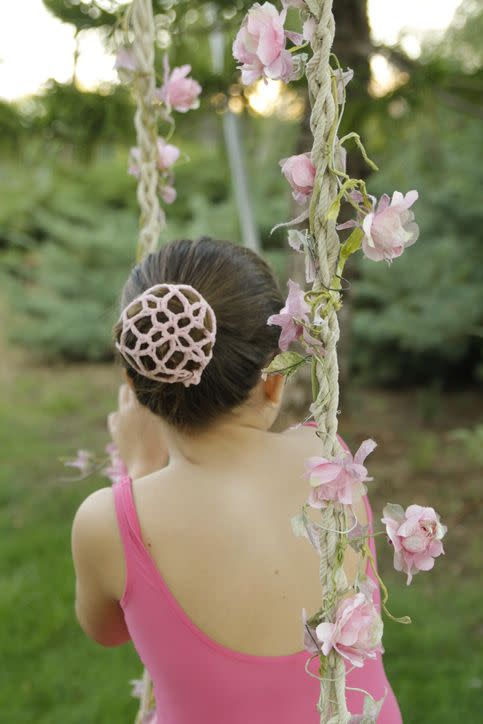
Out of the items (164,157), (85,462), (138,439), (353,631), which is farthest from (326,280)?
(85,462)

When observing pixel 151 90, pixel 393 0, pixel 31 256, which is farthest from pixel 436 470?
pixel 31 256

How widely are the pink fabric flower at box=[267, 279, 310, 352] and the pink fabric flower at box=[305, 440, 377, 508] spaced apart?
14 centimetres

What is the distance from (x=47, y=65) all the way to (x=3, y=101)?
313 millimetres

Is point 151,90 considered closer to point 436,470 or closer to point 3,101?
point 3,101

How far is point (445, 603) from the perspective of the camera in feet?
10.9

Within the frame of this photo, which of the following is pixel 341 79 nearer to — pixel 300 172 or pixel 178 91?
pixel 300 172

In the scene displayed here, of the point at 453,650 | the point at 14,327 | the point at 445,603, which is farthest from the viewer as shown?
the point at 14,327

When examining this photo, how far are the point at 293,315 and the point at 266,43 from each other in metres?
0.30

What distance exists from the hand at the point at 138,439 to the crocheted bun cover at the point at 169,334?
0.39 metres

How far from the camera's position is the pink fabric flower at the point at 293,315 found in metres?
0.86

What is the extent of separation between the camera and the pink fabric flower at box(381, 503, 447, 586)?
896 millimetres

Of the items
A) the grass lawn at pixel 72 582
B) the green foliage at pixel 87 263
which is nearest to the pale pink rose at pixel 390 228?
the grass lawn at pixel 72 582

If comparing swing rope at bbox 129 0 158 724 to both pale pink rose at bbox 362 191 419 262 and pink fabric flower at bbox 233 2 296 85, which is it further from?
pale pink rose at bbox 362 191 419 262

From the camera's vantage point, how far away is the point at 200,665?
1.27 m
